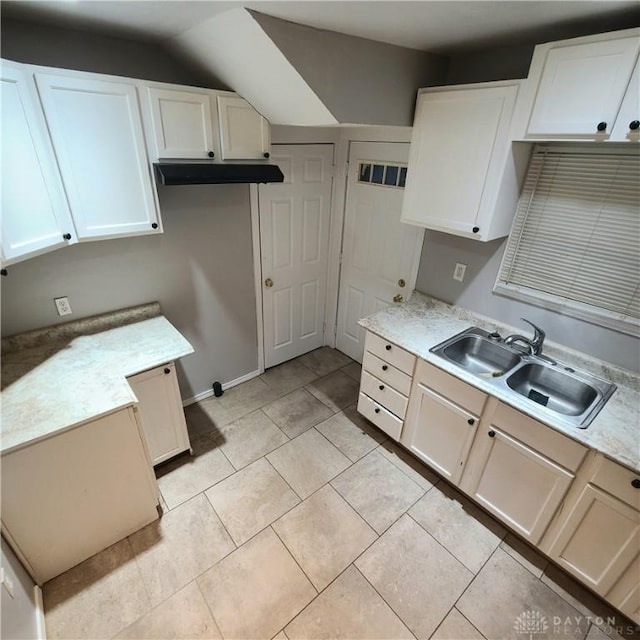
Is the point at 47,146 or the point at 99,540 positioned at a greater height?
the point at 47,146

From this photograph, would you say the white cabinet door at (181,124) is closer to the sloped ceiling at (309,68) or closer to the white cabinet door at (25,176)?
the sloped ceiling at (309,68)

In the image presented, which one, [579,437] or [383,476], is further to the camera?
[383,476]

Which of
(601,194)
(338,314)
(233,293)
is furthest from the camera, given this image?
(338,314)

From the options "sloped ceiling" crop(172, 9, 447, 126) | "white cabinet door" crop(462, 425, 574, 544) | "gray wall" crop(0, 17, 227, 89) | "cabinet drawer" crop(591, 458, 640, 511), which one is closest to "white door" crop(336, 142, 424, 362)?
"sloped ceiling" crop(172, 9, 447, 126)

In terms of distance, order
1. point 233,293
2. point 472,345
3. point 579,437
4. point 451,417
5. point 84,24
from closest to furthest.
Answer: point 579,437
point 84,24
point 451,417
point 472,345
point 233,293

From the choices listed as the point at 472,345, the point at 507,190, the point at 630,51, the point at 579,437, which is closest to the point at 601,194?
the point at 507,190

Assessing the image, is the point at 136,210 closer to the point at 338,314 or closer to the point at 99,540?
the point at 99,540

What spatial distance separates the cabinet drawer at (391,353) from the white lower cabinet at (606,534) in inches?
38.6

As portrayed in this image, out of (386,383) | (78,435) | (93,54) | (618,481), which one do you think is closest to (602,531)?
(618,481)

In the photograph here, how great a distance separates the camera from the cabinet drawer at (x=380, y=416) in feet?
7.93

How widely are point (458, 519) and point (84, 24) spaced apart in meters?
3.22

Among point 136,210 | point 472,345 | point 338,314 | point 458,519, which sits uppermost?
point 136,210

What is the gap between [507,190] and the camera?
1.89m

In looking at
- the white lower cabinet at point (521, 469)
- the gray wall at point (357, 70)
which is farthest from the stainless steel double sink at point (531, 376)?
the gray wall at point (357, 70)
